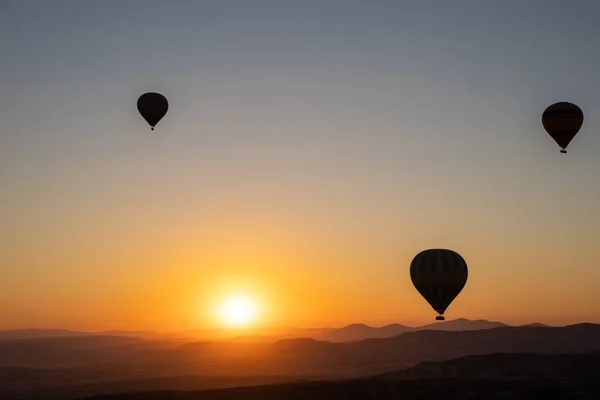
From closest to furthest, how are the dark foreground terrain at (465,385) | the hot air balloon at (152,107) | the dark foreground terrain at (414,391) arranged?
the hot air balloon at (152,107), the dark foreground terrain at (414,391), the dark foreground terrain at (465,385)

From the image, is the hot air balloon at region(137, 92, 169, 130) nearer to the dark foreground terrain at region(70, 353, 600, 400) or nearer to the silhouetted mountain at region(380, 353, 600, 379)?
the dark foreground terrain at region(70, 353, 600, 400)

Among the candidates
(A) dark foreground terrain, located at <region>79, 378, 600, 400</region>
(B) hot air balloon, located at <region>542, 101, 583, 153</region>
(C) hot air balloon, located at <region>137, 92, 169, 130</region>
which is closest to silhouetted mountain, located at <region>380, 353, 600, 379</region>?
(A) dark foreground terrain, located at <region>79, 378, 600, 400</region>

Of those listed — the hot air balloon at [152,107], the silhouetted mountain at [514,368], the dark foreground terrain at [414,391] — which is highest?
the hot air balloon at [152,107]

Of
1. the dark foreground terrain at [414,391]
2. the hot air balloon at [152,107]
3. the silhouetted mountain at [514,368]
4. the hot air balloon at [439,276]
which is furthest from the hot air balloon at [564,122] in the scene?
the silhouetted mountain at [514,368]

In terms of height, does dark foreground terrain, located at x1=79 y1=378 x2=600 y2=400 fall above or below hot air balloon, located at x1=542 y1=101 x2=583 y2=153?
below

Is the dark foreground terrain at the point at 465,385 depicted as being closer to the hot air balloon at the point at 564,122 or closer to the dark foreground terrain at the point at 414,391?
the dark foreground terrain at the point at 414,391

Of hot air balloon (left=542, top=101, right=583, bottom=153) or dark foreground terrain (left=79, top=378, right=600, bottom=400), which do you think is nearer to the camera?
hot air balloon (left=542, top=101, right=583, bottom=153)
